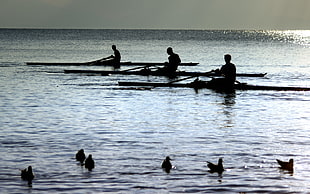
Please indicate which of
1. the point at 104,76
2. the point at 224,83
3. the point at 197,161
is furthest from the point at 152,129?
the point at 104,76

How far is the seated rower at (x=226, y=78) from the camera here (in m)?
30.2

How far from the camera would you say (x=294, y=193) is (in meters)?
14.0

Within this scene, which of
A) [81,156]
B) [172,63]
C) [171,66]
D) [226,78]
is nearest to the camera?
[81,156]

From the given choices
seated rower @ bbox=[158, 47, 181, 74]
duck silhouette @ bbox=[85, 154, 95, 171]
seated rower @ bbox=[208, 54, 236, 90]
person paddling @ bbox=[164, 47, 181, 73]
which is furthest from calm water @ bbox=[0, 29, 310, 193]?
seated rower @ bbox=[158, 47, 181, 74]

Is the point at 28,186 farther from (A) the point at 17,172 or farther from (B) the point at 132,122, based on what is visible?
(B) the point at 132,122

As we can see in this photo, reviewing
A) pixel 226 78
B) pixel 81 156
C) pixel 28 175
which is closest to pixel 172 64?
pixel 226 78

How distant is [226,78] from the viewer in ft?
101

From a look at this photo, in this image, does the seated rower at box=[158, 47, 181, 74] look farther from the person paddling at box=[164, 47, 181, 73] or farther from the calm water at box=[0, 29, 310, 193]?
the calm water at box=[0, 29, 310, 193]

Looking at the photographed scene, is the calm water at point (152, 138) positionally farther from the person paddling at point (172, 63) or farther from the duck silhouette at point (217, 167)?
the person paddling at point (172, 63)

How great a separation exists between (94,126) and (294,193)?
9.85m

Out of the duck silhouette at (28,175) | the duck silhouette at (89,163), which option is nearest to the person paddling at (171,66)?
the duck silhouette at (89,163)

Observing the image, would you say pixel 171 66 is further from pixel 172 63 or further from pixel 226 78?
pixel 226 78

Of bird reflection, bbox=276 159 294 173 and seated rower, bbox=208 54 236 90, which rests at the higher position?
seated rower, bbox=208 54 236 90

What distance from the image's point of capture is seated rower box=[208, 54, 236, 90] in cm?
3017
